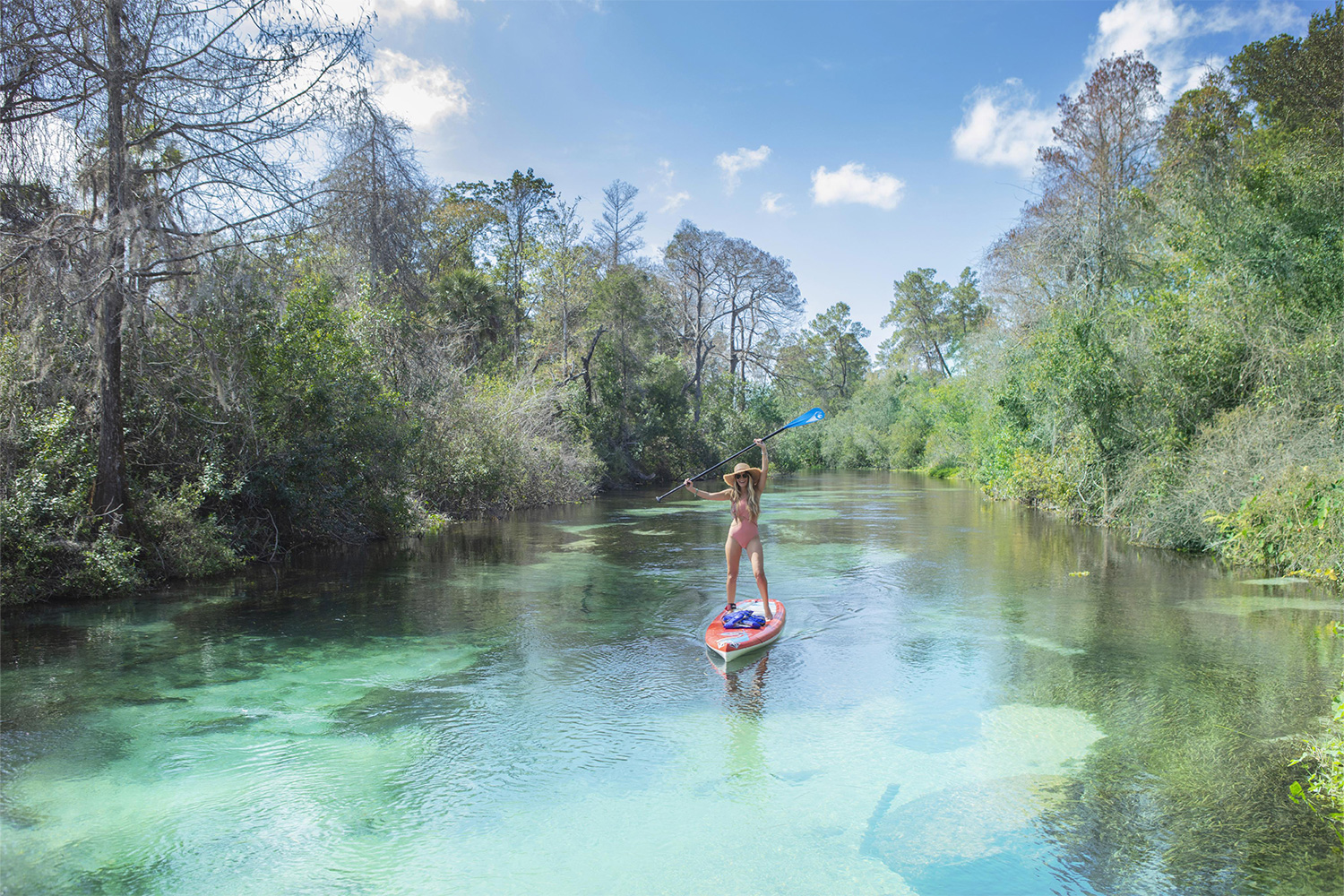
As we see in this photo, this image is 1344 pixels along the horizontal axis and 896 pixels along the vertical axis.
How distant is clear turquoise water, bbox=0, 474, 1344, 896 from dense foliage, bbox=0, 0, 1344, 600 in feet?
6.20

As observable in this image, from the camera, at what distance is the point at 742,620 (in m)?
8.11

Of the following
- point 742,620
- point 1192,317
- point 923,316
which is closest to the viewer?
point 742,620

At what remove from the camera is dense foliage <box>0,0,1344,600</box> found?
904 cm

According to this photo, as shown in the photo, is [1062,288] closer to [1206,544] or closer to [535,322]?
[1206,544]

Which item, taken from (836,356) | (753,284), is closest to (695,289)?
(753,284)

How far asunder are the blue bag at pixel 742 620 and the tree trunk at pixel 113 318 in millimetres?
7320

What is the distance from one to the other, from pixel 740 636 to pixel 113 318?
8326 mm

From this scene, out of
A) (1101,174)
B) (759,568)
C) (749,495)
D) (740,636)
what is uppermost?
(1101,174)

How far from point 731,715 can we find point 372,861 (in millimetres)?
2864

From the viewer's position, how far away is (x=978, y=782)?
16.8 ft

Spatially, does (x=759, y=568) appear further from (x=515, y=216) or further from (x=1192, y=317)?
(x=515, y=216)

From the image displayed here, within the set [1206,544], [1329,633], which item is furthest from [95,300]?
[1206,544]

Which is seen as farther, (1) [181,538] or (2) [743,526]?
(1) [181,538]

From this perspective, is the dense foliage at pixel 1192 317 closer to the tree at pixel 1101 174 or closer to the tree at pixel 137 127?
the tree at pixel 1101 174
